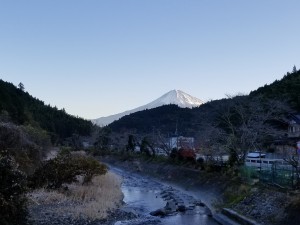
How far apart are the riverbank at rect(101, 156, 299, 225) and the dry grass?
471 cm

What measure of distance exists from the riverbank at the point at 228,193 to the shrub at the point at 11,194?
693cm

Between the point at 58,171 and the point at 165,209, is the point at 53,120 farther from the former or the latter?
the point at 165,209

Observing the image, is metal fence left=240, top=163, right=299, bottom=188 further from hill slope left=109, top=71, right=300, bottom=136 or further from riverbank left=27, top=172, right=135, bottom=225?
hill slope left=109, top=71, right=300, bottom=136

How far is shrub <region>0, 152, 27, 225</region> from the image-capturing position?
984cm

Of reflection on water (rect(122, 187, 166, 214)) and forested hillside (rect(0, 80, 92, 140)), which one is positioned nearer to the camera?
reflection on water (rect(122, 187, 166, 214))

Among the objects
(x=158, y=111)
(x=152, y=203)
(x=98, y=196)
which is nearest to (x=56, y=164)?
(x=98, y=196)

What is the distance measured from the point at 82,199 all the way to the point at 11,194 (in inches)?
307

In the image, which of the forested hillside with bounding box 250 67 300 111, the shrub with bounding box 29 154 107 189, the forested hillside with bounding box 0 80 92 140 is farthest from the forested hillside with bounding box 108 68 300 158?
the forested hillside with bounding box 0 80 92 140

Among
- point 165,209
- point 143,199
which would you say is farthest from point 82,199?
point 143,199

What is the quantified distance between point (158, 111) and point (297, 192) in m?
78.3

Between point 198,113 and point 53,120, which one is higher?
point 53,120

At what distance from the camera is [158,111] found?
91125 mm

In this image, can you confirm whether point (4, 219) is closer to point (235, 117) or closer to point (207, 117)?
point (235, 117)

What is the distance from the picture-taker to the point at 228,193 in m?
19.9
